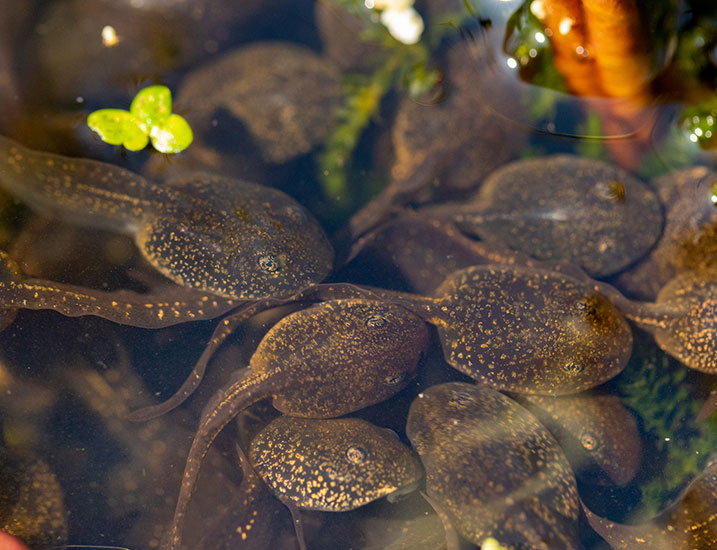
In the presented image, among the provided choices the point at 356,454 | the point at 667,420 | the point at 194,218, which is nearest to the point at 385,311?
the point at 356,454

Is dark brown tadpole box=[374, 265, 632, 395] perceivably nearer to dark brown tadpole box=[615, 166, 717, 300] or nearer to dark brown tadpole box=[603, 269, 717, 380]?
dark brown tadpole box=[603, 269, 717, 380]

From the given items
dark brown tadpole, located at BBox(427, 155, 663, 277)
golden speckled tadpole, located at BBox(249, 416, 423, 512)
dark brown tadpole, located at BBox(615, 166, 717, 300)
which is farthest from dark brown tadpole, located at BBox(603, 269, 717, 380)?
golden speckled tadpole, located at BBox(249, 416, 423, 512)

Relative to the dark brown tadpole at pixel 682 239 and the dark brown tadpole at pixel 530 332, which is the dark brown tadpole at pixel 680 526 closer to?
the dark brown tadpole at pixel 530 332

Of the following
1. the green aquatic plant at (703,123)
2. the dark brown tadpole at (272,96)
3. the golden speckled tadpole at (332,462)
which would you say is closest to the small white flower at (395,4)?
the dark brown tadpole at (272,96)

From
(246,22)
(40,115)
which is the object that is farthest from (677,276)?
(40,115)

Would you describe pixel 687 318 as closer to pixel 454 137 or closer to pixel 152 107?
pixel 454 137
